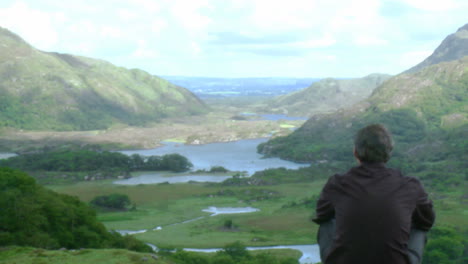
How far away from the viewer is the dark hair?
A: 784cm

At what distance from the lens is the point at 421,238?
7.67 meters

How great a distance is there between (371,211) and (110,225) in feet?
282

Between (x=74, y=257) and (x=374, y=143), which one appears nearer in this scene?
(x=374, y=143)

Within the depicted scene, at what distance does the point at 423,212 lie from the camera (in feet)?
25.1

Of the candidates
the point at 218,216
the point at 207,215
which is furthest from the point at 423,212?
the point at 207,215

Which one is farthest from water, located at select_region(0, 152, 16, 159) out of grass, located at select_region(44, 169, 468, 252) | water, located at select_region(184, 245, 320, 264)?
water, located at select_region(184, 245, 320, 264)

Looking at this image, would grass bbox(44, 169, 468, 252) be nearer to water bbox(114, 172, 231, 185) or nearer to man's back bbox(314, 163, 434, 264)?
water bbox(114, 172, 231, 185)

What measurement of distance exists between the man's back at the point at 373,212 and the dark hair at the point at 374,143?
14 centimetres

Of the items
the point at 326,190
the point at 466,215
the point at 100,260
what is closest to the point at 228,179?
the point at 466,215

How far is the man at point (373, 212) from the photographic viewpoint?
736cm

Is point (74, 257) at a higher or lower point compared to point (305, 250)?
higher

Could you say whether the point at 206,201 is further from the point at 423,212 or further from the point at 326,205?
the point at 423,212

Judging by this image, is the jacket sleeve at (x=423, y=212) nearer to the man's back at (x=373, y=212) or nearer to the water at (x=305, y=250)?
the man's back at (x=373, y=212)

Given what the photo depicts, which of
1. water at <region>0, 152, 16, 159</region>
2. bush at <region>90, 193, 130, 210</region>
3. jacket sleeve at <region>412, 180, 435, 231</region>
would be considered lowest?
bush at <region>90, 193, 130, 210</region>
